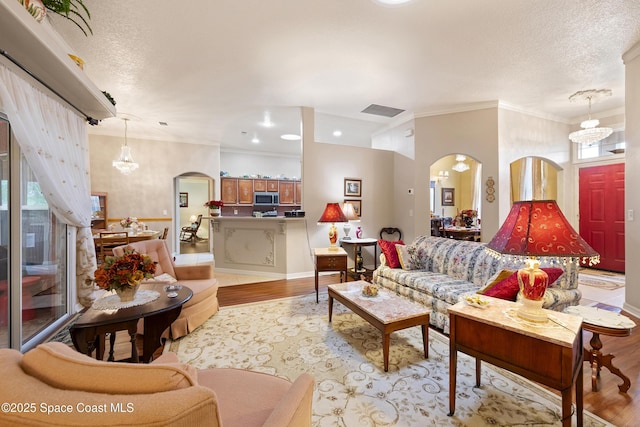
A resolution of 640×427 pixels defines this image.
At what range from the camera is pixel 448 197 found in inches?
330

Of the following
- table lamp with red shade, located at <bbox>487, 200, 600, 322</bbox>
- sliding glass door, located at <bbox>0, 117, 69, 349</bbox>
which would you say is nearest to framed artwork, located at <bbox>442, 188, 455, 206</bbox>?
table lamp with red shade, located at <bbox>487, 200, 600, 322</bbox>

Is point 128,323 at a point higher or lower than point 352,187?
lower

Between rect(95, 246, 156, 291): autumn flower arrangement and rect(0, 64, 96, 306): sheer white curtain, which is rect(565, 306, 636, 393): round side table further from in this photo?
rect(0, 64, 96, 306): sheer white curtain

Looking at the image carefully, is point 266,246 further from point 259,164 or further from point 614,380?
point 614,380

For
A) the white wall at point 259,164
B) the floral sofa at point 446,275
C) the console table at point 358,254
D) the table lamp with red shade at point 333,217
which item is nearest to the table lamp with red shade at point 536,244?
the floral sofa at point 446,275

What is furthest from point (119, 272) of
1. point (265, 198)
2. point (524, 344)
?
point (265, 198)

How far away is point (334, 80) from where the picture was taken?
3768mm

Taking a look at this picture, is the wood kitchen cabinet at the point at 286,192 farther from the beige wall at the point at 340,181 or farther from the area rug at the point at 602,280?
the area rug at the point at 602,280

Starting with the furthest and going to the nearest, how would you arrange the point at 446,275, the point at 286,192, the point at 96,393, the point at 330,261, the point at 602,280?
the point at 286,192
the point at 602,280
the point at 330,261
the point at 446,275
the point at 96,393

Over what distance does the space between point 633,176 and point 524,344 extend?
11.1 ft

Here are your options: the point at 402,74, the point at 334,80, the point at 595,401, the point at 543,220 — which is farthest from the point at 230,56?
the point at 595,401

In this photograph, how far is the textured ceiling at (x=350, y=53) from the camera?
2.45 metres

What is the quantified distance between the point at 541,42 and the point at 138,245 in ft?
16.5

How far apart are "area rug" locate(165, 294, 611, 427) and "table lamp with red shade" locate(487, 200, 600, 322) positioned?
75 centimetres
